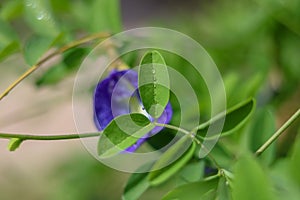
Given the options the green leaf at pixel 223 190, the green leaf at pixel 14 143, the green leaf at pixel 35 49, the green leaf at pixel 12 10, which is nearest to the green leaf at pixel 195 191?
the green leaf at pixel 223 190

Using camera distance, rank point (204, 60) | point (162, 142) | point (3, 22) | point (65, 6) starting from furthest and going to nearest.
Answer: point (65, 6)
point (204, 60)
point (3, 22)
point (162, 142)

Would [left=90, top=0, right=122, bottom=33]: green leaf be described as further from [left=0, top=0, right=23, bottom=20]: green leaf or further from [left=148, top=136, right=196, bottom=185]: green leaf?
[left=148, top=136, right=196, bottom=185]: green leaf

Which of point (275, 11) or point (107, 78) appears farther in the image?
point (275, 11)

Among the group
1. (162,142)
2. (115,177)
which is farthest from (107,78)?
(115,177)


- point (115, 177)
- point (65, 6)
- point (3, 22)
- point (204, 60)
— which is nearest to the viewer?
point (3, 22)

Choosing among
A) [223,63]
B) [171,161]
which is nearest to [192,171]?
[171,161]

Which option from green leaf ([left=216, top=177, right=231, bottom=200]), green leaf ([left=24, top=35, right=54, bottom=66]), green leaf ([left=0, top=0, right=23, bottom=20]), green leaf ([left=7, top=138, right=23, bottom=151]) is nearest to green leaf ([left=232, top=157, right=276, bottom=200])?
green leaf ([left=216, top=177, right=231, bottom=200])

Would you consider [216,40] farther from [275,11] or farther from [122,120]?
[122,120]
